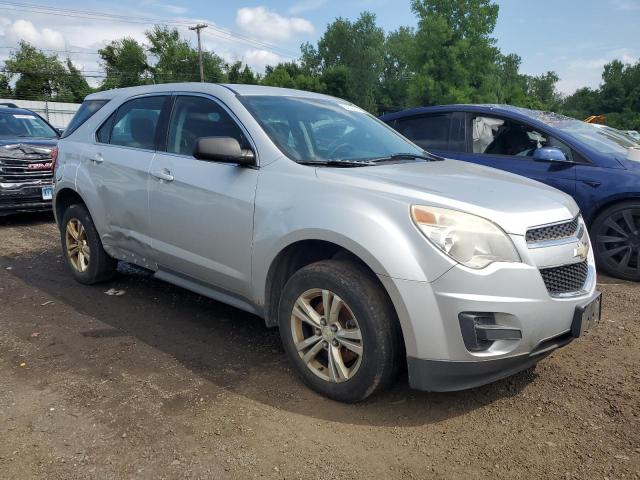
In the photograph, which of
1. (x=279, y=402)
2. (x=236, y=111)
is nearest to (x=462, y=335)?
(x=279, y=402)

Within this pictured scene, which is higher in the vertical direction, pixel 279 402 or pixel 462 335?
pixel 462 335

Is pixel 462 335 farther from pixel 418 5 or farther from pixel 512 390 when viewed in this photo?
pixel 418 5

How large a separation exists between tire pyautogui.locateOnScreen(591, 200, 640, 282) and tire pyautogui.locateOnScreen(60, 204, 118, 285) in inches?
184

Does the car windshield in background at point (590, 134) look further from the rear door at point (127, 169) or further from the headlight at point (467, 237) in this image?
the rear door at point (127, 169)

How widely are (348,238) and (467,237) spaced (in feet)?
1.94

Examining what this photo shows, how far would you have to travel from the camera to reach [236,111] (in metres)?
3.62

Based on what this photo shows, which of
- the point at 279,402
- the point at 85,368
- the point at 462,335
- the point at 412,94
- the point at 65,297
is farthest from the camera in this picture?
Result: the point at 412,94

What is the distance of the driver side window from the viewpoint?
5.83m

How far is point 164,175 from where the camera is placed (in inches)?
154

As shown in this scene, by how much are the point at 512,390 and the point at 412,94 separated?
50.9 m

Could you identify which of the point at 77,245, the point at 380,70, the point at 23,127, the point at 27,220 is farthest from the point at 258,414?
the point at 380,70

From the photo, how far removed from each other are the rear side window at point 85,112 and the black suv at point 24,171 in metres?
3.20

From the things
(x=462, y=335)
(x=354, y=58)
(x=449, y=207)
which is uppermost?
(x=354, y=58)

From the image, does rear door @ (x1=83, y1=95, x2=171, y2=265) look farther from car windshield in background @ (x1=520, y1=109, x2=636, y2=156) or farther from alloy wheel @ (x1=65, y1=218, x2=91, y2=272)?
car windshield in background @ (x1=520, y1=109, x2=636, y2=156)
